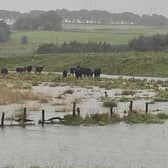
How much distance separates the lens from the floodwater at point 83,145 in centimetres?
2248

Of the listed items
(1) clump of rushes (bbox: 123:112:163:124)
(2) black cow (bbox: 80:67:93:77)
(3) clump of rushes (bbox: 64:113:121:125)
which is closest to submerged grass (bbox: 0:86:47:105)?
(3) clump of rushes (bbox: 64:113:121:125)

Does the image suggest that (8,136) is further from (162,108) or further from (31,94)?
(31,94)

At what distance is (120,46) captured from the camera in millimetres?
112312

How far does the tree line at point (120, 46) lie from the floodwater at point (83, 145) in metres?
69.5

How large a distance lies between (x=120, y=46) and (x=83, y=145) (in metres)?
A: 87.0

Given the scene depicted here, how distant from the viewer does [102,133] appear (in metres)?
28.9

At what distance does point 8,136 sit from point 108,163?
6.50 metres

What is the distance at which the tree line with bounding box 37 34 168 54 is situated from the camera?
104 m

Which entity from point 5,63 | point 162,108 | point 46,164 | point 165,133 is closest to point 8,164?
point 46,164

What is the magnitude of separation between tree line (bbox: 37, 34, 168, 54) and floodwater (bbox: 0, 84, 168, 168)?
6952 centimetres

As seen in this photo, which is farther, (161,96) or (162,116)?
(161,96)

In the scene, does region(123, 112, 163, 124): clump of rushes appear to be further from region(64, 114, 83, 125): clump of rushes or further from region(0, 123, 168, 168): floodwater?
region(64, 114, 83, 125): clump of rushes

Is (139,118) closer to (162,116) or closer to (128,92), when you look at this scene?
(162,116)

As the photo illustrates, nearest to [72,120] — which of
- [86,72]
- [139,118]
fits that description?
[139,118]
